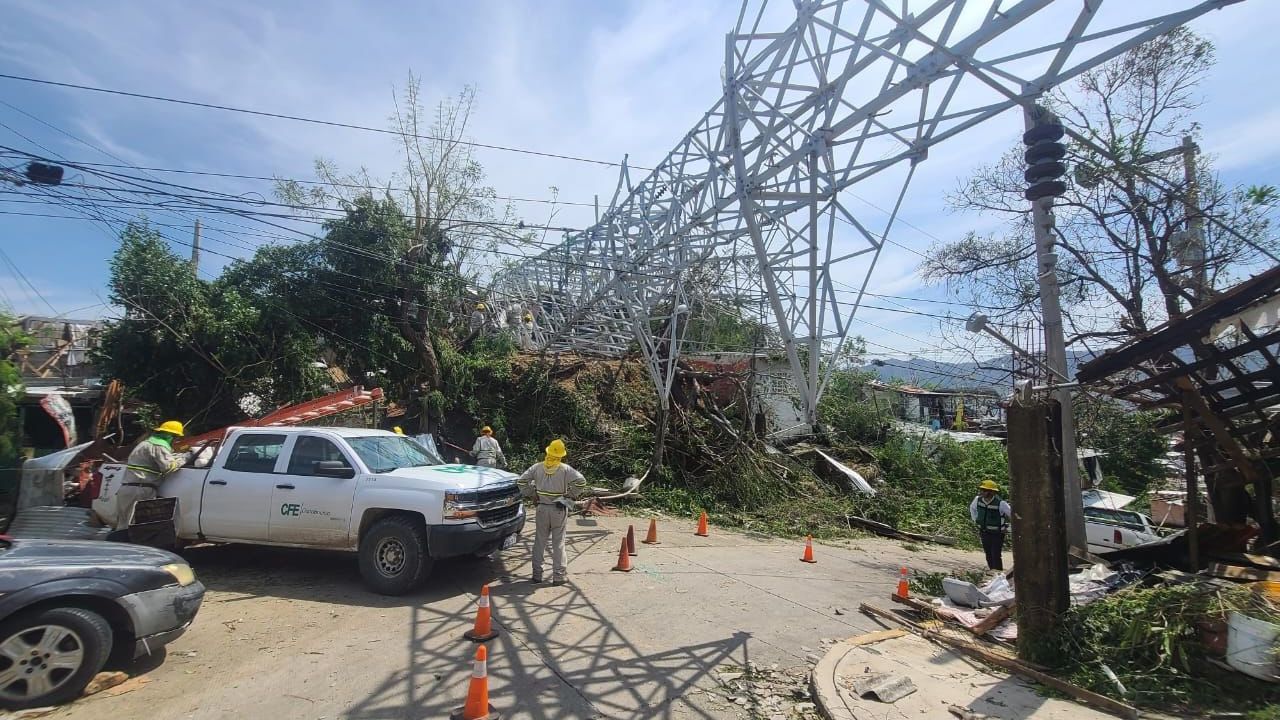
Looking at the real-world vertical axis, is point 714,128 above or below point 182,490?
above

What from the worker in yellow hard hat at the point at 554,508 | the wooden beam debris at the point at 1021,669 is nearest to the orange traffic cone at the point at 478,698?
the worker in yellow hard hat at the point at 554,508

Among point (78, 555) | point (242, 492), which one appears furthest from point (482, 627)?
point (242, 492)

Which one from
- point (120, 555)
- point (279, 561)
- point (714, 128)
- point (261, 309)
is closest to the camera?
point (120, 555)

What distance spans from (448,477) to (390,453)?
1157 millimetres

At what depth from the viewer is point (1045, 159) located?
20.2 ft

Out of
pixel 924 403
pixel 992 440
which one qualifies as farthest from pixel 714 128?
pixel 924 403

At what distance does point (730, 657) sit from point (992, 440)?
2113cm

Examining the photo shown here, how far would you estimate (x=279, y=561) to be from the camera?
8258 mm

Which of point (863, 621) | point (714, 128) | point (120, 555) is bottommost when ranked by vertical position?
point (863, 621)

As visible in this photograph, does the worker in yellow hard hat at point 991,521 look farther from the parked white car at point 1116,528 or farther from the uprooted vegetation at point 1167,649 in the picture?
the parked white car at point 1116,528

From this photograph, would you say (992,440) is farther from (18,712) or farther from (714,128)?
(18,712)

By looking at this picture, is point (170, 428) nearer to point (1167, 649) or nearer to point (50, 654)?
point (50, 654)

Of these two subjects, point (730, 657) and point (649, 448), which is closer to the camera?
point (730, 657)

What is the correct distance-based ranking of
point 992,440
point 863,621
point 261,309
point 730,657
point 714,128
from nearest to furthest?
1. point 730,657
2. point 863,621
3. point 714,128
4. point 261,309
5. point 992,440
